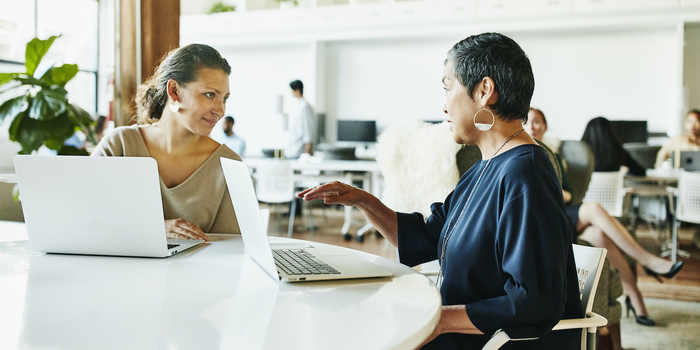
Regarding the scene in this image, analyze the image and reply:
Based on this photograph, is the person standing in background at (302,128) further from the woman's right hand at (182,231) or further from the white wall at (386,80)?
the woman's right hand at (182,231)

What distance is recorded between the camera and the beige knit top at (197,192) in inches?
64.1

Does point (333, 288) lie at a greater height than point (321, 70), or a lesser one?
lesser

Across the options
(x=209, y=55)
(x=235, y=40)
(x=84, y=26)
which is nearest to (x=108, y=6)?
(x=84, y=26)

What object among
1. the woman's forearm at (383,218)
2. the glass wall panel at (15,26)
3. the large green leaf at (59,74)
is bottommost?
the woman's forearm at (383,218)

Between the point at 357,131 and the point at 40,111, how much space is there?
5.36 metres

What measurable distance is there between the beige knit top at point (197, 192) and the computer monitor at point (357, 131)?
19.0 feet

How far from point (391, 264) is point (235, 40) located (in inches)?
292

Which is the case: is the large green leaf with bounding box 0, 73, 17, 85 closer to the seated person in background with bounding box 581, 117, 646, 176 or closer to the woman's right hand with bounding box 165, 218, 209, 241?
the woman's right hand with bounding box 165, 218, 209, 241

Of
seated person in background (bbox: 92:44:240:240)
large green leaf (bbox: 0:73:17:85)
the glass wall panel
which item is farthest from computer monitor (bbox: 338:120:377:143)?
seated person in background (bbox: 92:44:240:240)

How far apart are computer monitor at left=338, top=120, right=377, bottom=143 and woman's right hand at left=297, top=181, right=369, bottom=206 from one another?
614 centimetres

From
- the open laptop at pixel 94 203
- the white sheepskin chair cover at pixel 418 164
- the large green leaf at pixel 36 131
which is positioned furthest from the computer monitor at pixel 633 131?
the open laptop at pixel 94 203

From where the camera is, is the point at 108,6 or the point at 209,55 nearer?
the point at 209,55

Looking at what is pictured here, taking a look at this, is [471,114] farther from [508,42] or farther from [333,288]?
[333,288]

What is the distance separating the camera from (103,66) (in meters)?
4.37
